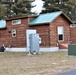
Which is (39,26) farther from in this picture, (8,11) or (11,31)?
(8,11)

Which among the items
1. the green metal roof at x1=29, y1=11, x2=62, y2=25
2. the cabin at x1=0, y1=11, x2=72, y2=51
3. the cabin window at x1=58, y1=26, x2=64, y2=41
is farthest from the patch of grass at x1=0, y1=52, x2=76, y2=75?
the cabin window at x1=58, y1=26, x2=64, y2=41

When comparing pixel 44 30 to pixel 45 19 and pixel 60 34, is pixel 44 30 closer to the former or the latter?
A: pixel 45 19

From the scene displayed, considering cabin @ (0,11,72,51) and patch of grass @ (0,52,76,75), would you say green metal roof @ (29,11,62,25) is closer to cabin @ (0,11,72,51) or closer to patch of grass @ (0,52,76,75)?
cabin @ (0,11,72,51)

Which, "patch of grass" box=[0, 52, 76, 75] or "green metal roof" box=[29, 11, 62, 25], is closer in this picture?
"patch of grass" box=[0, 52, 76, 75]

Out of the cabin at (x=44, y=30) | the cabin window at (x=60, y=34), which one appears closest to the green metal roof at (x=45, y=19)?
the cabin at (x=44, y=30)

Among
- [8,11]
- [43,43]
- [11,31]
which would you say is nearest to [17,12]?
[8,11]

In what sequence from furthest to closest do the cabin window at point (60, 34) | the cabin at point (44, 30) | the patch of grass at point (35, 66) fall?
the cabin window at point (60, 34) → the cabin at point (44, 30) → the patch of grass at point (35, 66)

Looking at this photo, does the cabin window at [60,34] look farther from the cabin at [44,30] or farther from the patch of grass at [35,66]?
the patch of grass at [35,66]

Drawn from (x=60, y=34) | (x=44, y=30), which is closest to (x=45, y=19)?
(x=44, y=30)

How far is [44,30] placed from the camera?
2997 cm

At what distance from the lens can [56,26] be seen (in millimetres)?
30219

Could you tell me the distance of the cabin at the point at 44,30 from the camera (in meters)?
29.7

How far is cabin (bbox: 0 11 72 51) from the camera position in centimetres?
2969

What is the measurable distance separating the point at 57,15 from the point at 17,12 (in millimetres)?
21215
